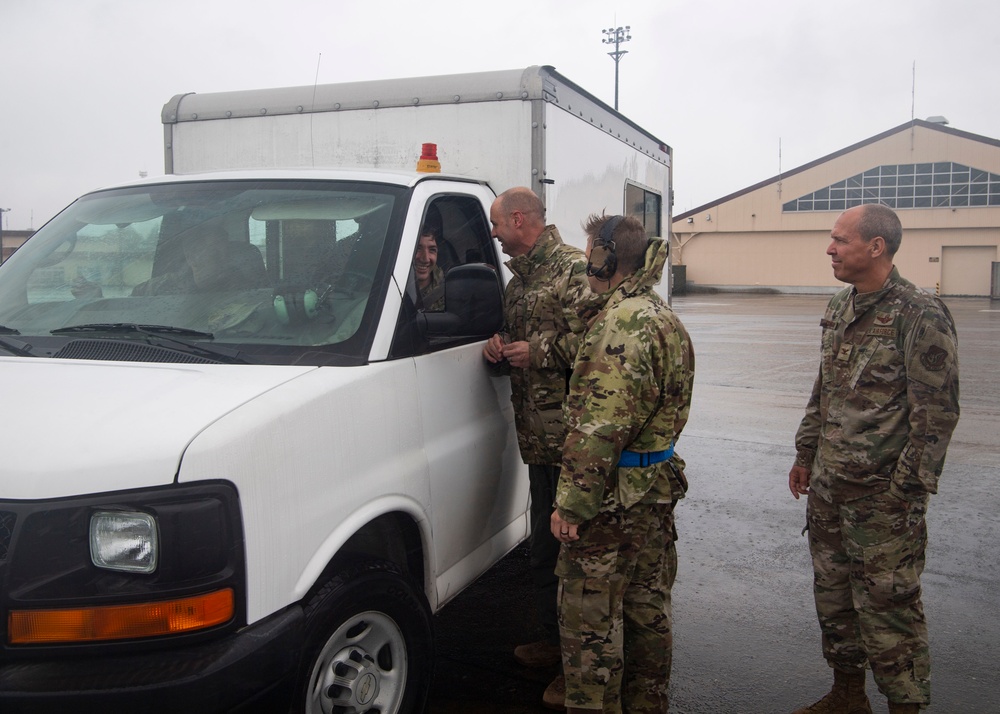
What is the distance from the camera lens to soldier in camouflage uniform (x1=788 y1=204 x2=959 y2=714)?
3254 millimetres

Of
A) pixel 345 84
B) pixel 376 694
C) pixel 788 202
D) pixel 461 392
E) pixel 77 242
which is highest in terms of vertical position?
pixel 788 202

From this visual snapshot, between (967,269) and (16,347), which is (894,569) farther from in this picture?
(967,269)

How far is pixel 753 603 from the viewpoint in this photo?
15.9ft

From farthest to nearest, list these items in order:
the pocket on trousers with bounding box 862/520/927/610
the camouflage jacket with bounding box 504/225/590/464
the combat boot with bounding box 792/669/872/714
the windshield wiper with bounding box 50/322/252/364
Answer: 1. the camouflage jacket with bounding box 504/225/590/464
2. the combat boot with bounding box 792/669/872/714
3. the pocket on trousers with bounding box 862/520/927/610
4. the windshield wiper with bounding box 50/322/252/364

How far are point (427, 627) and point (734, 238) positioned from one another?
52.3m

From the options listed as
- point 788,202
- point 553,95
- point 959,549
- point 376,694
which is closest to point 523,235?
point 553,95

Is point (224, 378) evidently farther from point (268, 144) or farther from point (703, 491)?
point (703, 491)

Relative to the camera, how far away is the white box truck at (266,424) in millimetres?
2201

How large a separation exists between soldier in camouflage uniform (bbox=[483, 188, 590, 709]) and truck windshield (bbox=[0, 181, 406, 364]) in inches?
28.6

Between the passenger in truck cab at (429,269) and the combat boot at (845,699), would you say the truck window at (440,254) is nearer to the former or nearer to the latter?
the passenger in truck cab at (429,269)

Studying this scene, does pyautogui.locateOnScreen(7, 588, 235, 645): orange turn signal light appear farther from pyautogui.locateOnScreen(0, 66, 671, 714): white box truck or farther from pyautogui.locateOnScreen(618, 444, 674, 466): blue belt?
pyautogui.locateOnScreen(618, 444, 674, 466): blue belt

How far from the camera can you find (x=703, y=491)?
23.4 feet

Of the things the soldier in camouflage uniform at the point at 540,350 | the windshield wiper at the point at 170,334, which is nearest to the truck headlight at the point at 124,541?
the windshield wiper at the point at 170,334

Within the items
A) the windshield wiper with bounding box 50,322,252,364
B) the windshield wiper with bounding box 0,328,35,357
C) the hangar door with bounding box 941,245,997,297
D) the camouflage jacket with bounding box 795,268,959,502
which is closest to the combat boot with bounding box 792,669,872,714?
the camouflage jacket with bounding box 795,268,959,502
